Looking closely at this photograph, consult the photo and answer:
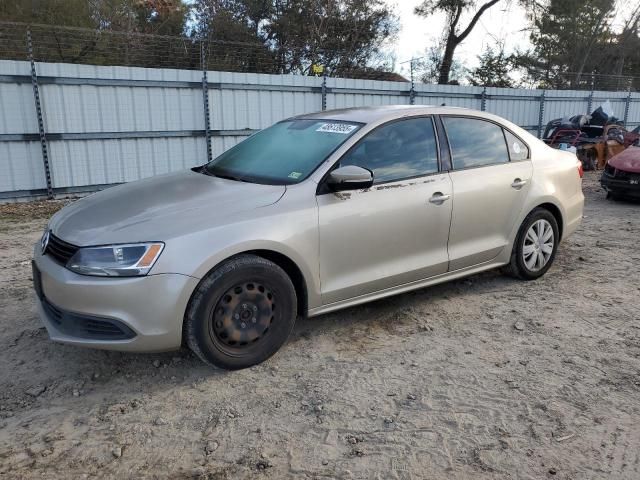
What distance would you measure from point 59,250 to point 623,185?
29.2 feet

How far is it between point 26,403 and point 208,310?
45.2 inches

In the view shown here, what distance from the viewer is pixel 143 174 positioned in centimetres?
1025

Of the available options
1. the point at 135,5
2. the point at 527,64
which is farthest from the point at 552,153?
the point at 527,64

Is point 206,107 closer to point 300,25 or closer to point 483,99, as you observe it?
point 483,99

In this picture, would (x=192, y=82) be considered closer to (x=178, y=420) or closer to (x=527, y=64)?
(x=178, y=420)

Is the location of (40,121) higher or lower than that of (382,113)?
lower

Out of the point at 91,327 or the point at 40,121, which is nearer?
the point at 91,327

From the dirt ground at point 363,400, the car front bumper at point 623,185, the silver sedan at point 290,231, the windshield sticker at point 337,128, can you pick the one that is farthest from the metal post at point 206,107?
the car front bumper at point 623,185

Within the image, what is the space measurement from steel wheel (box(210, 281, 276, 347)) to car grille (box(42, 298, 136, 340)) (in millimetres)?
502

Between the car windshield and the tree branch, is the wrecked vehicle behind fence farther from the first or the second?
the tree branch

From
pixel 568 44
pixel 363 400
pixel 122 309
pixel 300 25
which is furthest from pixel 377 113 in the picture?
pixel 568 44

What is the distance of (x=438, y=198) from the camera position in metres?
4.12

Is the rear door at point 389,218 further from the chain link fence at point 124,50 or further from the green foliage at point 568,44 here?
the green foliage at point 568,44

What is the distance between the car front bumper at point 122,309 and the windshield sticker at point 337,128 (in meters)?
1.59
